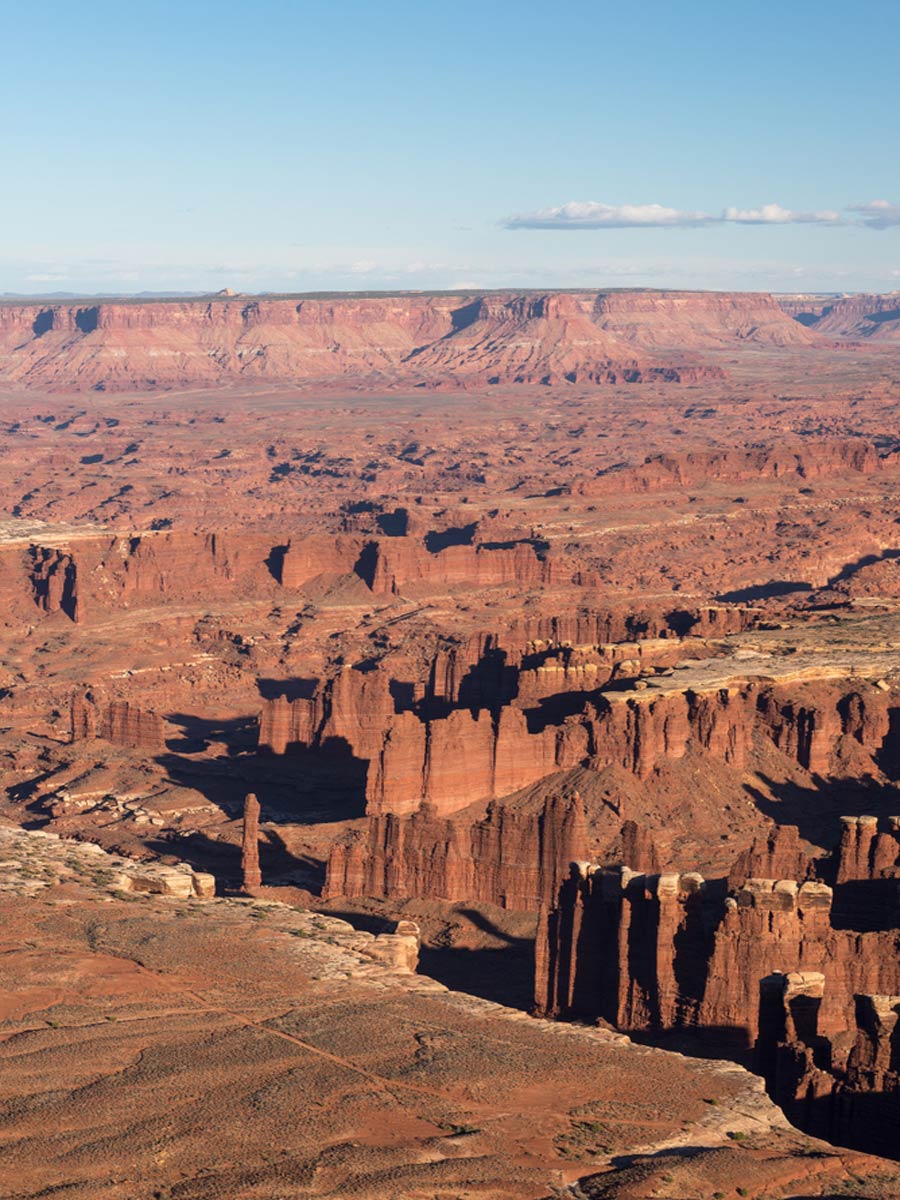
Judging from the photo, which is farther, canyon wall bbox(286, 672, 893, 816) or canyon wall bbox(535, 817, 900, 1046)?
canyon wall bbox(286, 672, 893, 816)

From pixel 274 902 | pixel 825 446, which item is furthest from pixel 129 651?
pixel 825 446

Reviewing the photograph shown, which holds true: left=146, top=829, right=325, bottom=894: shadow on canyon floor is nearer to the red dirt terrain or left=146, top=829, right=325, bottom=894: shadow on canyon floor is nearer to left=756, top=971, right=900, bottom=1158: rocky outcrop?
the red dirt terrain

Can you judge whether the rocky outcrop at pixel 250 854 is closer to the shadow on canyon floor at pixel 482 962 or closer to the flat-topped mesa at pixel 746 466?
the shadow on canyon floor at pixel 482 962

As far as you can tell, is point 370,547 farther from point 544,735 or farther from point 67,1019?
point 67,1019

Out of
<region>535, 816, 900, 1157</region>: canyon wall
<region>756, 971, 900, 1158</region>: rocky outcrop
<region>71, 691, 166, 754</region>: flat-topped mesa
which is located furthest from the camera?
<region>71, 691, 166, 754</region>: flat-topped mesa

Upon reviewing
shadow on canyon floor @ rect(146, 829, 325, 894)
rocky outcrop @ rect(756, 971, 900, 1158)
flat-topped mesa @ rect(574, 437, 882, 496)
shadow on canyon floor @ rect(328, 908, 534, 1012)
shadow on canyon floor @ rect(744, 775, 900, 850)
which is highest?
flat-topped mesa @ rect(574, 437, 882, 496)

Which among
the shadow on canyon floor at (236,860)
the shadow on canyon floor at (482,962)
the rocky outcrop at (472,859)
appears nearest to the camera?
the shadow on canyon floor at (482,962)

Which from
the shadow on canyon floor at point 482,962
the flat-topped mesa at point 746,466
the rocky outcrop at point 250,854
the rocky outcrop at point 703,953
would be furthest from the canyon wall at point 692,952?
the flat-topped mesa at point 746,466

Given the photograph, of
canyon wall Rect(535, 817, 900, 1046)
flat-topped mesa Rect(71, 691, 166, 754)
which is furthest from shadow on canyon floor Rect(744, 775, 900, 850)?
flat-topped mesa Rect(71, 691, 166, 754)

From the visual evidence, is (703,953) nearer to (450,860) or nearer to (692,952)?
(692,952)
